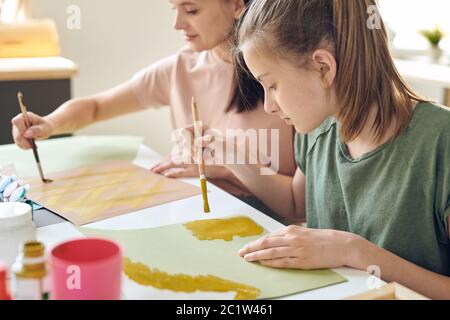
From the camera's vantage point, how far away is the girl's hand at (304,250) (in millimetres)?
814

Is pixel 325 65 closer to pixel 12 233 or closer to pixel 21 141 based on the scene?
pixel 12 233

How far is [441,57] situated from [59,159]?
2.43 metres

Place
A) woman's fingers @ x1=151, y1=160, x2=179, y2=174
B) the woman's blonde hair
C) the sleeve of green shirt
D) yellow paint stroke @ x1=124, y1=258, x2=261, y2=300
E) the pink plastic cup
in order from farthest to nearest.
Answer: woman's fingers @ x1=151, y1=160, x2=179, y2=174 → the sleeve of green shirt → the woman's blonde hair → yellow paint stroke @ x1=124, y1=258, x2=261, y2=300 → the pink plastic cup

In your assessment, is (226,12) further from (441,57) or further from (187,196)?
(441,57)

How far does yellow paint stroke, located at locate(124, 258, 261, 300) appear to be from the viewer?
2.45 ft

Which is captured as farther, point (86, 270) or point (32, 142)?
point (32, 142)

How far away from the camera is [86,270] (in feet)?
2.03

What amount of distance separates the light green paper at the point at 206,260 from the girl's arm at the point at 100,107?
26.3 inches

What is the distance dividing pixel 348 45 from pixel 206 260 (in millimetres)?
398

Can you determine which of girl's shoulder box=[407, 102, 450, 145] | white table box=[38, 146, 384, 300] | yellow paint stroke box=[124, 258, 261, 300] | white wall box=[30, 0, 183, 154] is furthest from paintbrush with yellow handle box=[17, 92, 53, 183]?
white wall box=[30, 0, 183, 154]

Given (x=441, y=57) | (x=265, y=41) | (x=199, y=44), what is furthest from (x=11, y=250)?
(x=441, y=57)

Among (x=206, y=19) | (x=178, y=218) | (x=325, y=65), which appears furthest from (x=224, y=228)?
(x=206, y=19)

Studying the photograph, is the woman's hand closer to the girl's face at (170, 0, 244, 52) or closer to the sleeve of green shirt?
→ the girl's face at (170, 0, 244, 52)

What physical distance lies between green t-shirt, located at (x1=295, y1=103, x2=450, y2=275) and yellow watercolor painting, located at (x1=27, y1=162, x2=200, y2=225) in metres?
0.32
